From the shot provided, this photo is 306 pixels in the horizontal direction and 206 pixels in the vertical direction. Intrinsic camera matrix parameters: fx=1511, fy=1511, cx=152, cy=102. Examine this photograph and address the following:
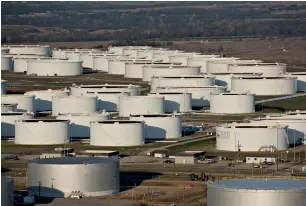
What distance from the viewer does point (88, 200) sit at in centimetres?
8362

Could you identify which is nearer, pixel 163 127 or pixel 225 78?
pixel 163 127

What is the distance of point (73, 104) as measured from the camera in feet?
454

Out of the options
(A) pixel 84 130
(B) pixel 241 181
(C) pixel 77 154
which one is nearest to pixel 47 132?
(A) pixel 84 130

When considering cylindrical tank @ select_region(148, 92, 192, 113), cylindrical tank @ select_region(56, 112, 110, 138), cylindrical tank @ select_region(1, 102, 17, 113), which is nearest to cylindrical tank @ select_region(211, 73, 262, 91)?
cylindrical tank @ select_region(148, 92, 192, 113)

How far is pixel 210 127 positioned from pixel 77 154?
79.6 ft

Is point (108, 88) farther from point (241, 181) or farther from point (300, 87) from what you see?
point (241, 181)

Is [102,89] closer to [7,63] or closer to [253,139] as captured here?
[253,139]

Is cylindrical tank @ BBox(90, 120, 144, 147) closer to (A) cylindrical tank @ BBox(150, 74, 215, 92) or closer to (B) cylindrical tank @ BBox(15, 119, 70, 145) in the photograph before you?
(B) cylindrical tank @ BBox(15, 119, 70, 145)

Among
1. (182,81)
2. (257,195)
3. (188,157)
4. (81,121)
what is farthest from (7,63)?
(257,195)

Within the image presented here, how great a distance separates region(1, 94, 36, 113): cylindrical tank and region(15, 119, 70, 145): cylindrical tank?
18.9 meters

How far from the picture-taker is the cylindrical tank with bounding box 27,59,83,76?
18738 centimetres

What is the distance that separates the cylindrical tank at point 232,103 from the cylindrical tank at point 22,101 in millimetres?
17027

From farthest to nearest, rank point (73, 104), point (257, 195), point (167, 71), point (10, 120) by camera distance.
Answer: point (167, 71) < point (73, 104) < point (10, 120) < point (257, 195)

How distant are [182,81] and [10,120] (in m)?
37.7
